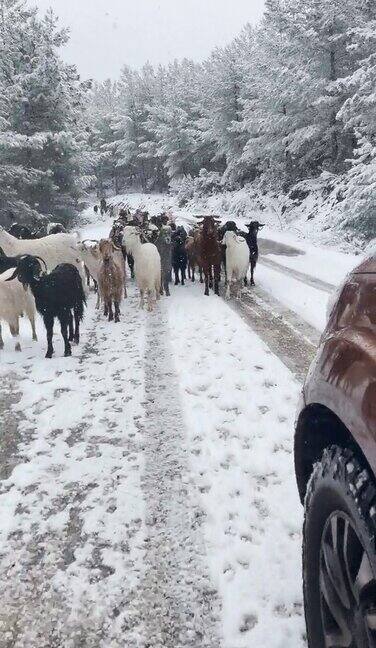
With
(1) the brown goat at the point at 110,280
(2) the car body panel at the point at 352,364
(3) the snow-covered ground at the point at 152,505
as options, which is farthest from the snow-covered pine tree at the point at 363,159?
(2) the car body panel at the point at 352,364

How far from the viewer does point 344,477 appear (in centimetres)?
169

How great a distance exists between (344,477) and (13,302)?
26.3 ft

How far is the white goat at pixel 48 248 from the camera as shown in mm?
10969

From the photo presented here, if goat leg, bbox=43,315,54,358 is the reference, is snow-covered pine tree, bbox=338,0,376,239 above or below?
above

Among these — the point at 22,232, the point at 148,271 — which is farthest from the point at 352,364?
the point at 22,232

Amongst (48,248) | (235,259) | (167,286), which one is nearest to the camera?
(48,248)

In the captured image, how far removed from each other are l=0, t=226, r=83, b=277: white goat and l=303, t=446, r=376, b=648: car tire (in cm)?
1016

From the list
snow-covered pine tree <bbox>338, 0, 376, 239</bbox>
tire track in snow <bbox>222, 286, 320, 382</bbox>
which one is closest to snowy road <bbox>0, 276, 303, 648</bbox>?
tire track in snow <bbox>222, 286, 320, 382</bbox>

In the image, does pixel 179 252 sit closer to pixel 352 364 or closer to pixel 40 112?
pixel 352 364

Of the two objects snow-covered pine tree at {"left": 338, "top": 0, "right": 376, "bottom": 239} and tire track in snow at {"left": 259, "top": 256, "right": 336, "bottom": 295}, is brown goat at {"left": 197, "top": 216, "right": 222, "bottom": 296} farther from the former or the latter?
snow-covered pine tree at {"left": 338, "top": 0, "right": 376, "bottom": 239}

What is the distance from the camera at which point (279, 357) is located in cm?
723

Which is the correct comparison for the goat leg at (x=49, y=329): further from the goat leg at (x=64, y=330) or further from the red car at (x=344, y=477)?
the red car at (x=344, y=477)

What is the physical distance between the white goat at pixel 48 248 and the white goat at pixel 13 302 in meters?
2.55

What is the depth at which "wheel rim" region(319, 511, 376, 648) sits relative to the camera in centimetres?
148
